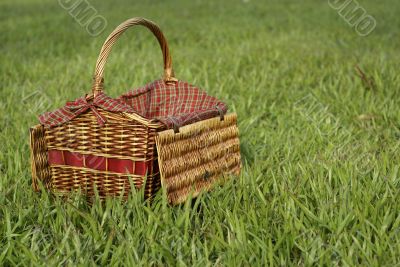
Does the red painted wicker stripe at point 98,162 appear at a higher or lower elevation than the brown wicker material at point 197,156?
lower

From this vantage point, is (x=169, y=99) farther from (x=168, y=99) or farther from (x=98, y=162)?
(x=98, y=162)

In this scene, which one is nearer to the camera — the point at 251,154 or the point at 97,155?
the point at 97,155

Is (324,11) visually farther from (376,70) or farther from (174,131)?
(174,131)

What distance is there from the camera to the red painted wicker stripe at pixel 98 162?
2090mm

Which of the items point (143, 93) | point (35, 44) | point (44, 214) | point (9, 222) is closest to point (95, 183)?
point (44, 214)

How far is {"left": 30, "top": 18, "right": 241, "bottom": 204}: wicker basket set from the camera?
6.78ft

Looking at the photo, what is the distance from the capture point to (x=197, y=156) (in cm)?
227

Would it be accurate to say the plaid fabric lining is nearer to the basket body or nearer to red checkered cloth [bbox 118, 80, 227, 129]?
red checkered cloth [bbox 118, 80, 227, 129]

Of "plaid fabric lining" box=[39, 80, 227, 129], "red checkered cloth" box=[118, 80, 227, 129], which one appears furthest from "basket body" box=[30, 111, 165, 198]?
"red checkered cloth" box=[118, 80, 227, 129]

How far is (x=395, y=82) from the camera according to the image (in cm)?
400

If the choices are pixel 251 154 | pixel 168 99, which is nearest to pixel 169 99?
pixel 168 99

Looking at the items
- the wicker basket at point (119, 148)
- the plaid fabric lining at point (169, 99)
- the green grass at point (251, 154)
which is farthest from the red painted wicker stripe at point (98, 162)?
the plaid fabric lining at point (169, 99)

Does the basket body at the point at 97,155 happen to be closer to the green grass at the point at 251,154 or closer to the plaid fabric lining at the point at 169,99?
the green grass at the point at 251,154

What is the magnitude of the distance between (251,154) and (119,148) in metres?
0.95
